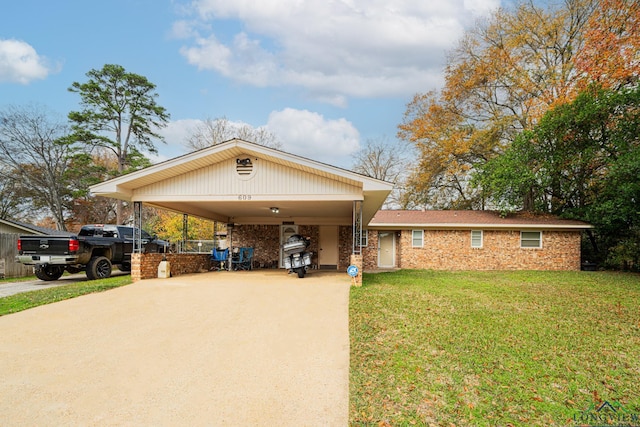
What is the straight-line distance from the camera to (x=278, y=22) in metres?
13.0

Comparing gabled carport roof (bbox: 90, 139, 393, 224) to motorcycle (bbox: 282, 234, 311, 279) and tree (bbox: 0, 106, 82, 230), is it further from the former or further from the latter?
tree (bbox: 0, 106, 82, 230)

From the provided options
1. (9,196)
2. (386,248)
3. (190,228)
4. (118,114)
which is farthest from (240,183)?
(9,196)

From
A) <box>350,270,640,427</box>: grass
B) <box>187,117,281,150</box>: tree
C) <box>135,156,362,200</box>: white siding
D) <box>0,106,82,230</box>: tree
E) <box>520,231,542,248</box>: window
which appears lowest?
<box>350,270,640,427</box>: grass

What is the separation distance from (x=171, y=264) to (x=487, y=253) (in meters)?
13.5

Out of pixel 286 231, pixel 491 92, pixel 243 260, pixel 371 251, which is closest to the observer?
pixel 243 260

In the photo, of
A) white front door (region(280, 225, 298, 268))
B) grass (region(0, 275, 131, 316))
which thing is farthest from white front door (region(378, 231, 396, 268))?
grass (region(0, 275, 131, 316))

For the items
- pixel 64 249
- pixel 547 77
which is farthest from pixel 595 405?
pixel 547 77

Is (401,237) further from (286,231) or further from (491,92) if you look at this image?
(491,92)

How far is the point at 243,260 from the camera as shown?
14297 millimetres

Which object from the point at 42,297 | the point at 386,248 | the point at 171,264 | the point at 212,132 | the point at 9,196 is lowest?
the point at 42,297

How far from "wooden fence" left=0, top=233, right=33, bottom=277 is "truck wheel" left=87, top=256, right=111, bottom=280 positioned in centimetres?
543

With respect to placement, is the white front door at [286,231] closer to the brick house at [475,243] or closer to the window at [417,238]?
the brick house at [475,243]

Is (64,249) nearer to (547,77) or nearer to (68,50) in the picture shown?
(68,50)

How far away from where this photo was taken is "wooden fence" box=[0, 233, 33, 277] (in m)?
13.8
